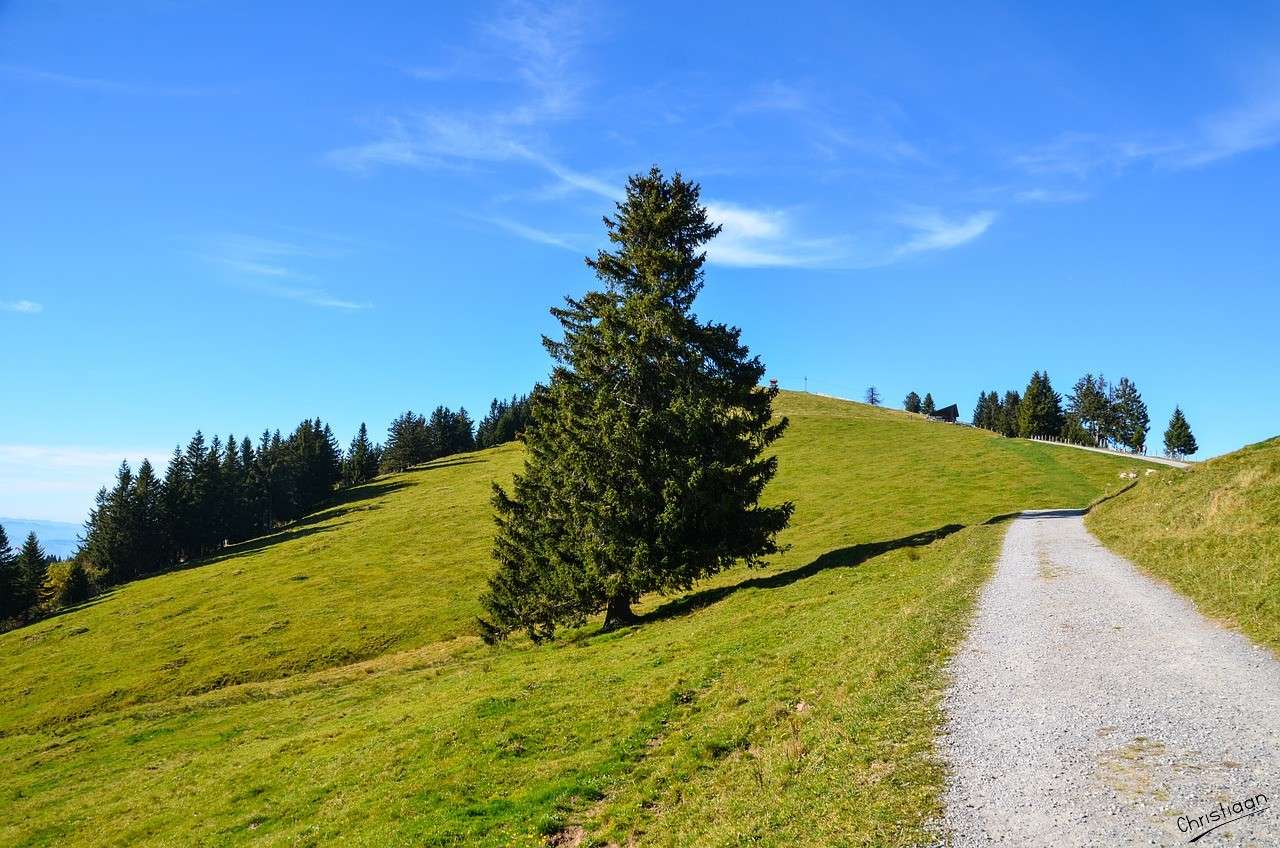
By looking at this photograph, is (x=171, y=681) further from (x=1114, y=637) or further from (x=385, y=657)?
(x=1114, y=637)

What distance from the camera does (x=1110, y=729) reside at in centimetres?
1012

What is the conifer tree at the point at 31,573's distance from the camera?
314 feet

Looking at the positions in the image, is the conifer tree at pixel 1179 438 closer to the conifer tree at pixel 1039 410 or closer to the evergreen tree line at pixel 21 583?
the conifer tree at pixel 1039 410

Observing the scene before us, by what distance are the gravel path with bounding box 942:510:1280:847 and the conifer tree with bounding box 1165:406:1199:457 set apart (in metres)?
148

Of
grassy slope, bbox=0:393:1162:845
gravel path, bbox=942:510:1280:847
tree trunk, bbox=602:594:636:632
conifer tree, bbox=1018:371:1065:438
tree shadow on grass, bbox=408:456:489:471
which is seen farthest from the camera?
tree shadow on grass, bbox=408:456:489:471

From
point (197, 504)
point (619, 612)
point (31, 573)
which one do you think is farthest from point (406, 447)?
point (619, 612)

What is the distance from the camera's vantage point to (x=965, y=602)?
1958 centimetres

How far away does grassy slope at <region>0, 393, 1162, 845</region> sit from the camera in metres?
12.1

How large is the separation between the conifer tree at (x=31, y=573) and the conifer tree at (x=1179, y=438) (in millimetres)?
208584

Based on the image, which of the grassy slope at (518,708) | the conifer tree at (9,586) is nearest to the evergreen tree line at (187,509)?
the conifer tree at (9,586)

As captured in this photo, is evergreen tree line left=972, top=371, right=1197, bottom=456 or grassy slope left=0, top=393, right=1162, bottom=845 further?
evergreen tree line left=972, top=371, right=1197, bottom=456

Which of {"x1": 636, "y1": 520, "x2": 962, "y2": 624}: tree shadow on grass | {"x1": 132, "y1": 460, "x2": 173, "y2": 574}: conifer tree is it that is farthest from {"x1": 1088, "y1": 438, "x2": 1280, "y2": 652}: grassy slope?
{"x1": 132, "y1": 460, "x2": 173, "y2": 574}: conifer tree

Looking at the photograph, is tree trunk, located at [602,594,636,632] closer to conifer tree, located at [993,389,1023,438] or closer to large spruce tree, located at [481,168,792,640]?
large spruce tree, located at [481,168,792,640]

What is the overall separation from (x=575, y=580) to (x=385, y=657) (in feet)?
83.7
